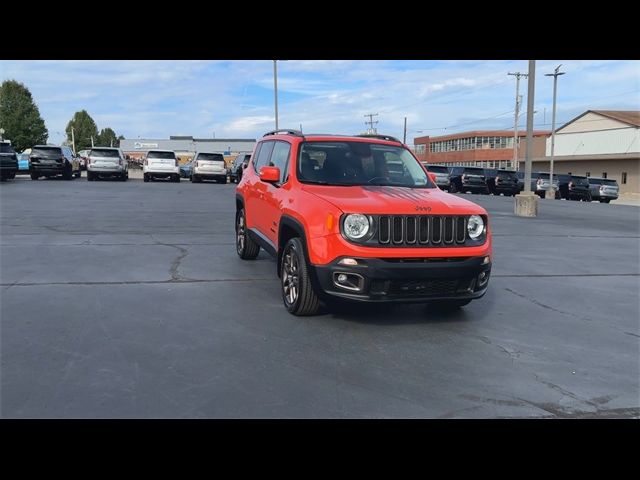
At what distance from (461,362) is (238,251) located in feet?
16.4

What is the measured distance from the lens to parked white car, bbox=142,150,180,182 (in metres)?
30.1

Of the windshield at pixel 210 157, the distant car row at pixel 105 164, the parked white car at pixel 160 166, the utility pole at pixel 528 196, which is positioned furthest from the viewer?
the windshield at pixel 210 157

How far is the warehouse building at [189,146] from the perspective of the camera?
83050mm

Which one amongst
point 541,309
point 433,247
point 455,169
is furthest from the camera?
point 455,169

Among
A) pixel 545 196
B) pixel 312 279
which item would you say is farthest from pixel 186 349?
pixel 545 196

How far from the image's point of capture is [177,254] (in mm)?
8922

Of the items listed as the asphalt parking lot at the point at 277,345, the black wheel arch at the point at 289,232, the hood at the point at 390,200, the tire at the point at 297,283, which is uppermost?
the hood at the point at 390,200

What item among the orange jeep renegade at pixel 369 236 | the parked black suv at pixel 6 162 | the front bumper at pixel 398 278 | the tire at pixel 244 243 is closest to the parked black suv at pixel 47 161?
the parked black suv at pixel 6 162

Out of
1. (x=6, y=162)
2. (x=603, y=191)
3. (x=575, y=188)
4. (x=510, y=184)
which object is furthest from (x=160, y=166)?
(x=603, y=191)

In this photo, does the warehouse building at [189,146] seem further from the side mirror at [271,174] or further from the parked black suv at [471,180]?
the side mirror at [271,174]

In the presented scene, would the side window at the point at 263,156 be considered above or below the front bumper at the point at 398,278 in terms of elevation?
above

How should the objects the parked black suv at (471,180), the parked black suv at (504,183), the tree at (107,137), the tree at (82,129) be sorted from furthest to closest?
1. the tree at (107,137)
2. the tree at (82,129)
3. the parked black suv at (504,183)
4. the parked black suv at (471,180)

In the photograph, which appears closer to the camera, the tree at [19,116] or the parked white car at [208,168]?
the parked white car at [208,168]
